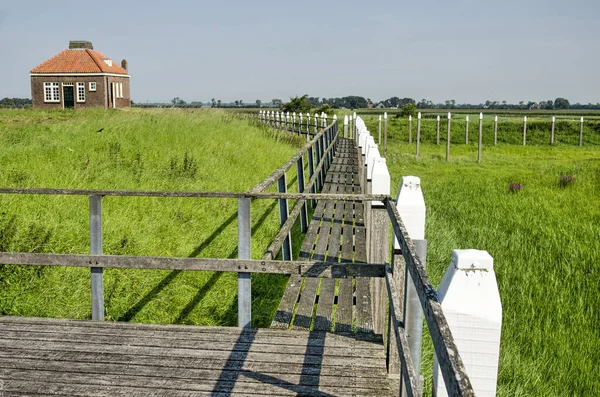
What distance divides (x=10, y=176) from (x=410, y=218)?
8.57m

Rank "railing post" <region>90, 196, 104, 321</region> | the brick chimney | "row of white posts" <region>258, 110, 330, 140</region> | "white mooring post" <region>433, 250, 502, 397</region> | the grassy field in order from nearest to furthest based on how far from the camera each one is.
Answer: "white mooring post" <region>433, 250, 502, 397</region> → "railing post" <region>90, 196, 104, 321</region> → the grassy field → "row of white posts" <region>258, 110, 330, 140</region> → the brick chimney

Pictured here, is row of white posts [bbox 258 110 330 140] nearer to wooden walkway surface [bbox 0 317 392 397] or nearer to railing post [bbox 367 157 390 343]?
railing post [bbox 367 157 390 343]

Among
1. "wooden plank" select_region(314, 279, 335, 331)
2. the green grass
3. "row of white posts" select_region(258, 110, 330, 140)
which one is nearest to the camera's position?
"wooden plank" select_region(314, 279, 335, 331)

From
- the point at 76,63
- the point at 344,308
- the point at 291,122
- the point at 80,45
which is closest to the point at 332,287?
the point at 344,308

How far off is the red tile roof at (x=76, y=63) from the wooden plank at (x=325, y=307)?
44.8 meters

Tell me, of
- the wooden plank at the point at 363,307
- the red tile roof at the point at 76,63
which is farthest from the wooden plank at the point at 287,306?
the red tile roof at the point at 76,63

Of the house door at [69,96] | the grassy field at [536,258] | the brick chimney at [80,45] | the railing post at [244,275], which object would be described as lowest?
the grassy field at [536,258]

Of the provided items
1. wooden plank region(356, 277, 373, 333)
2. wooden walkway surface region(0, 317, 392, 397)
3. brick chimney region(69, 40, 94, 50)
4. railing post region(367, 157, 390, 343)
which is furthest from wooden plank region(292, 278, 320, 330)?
brick chimney region(69, 40, 94, 50)

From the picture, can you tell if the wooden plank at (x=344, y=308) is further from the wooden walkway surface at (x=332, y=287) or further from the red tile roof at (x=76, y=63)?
the red tile roof at (x=76, y=63)

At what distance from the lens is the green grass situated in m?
6.43

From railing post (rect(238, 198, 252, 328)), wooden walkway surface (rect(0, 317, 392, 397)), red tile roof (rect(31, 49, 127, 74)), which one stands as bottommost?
wooden walkway surface (rect(0, 317, 392, 397))

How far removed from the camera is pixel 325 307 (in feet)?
16.3

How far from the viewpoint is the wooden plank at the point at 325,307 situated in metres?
4.59

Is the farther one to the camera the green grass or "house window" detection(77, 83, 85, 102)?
"house window" detection(77, 83, 85, 102)
